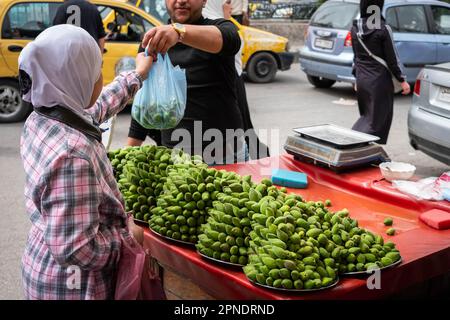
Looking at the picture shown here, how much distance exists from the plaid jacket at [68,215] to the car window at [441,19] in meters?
9.49

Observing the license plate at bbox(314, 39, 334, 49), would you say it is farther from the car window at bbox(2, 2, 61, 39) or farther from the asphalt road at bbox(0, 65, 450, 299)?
the car window at bbox(2, 2, 61, 39)

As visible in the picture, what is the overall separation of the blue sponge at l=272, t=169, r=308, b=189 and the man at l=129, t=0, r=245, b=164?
0.35 meters

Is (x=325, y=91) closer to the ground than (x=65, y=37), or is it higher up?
closer to the ground

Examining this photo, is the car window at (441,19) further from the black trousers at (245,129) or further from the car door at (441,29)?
the black trousers at (245,129)

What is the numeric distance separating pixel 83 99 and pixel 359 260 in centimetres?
114

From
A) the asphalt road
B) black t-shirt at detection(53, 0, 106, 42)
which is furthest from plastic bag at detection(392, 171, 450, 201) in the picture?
black t-shirt at detection(53, 0, 106, 42)

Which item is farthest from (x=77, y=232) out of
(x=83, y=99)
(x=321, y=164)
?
(x=321, y=164)

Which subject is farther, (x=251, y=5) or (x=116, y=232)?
(x=251, y=5)

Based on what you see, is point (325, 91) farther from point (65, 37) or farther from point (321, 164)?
point (65, 37)

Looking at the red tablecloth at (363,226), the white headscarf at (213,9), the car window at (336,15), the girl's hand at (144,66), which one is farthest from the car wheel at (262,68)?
the girl's hand at (144,66)

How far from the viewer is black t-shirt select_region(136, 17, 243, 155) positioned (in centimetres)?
298

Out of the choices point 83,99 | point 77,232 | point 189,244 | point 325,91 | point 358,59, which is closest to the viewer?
point 77,232

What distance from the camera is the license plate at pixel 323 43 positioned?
9.80 meters
